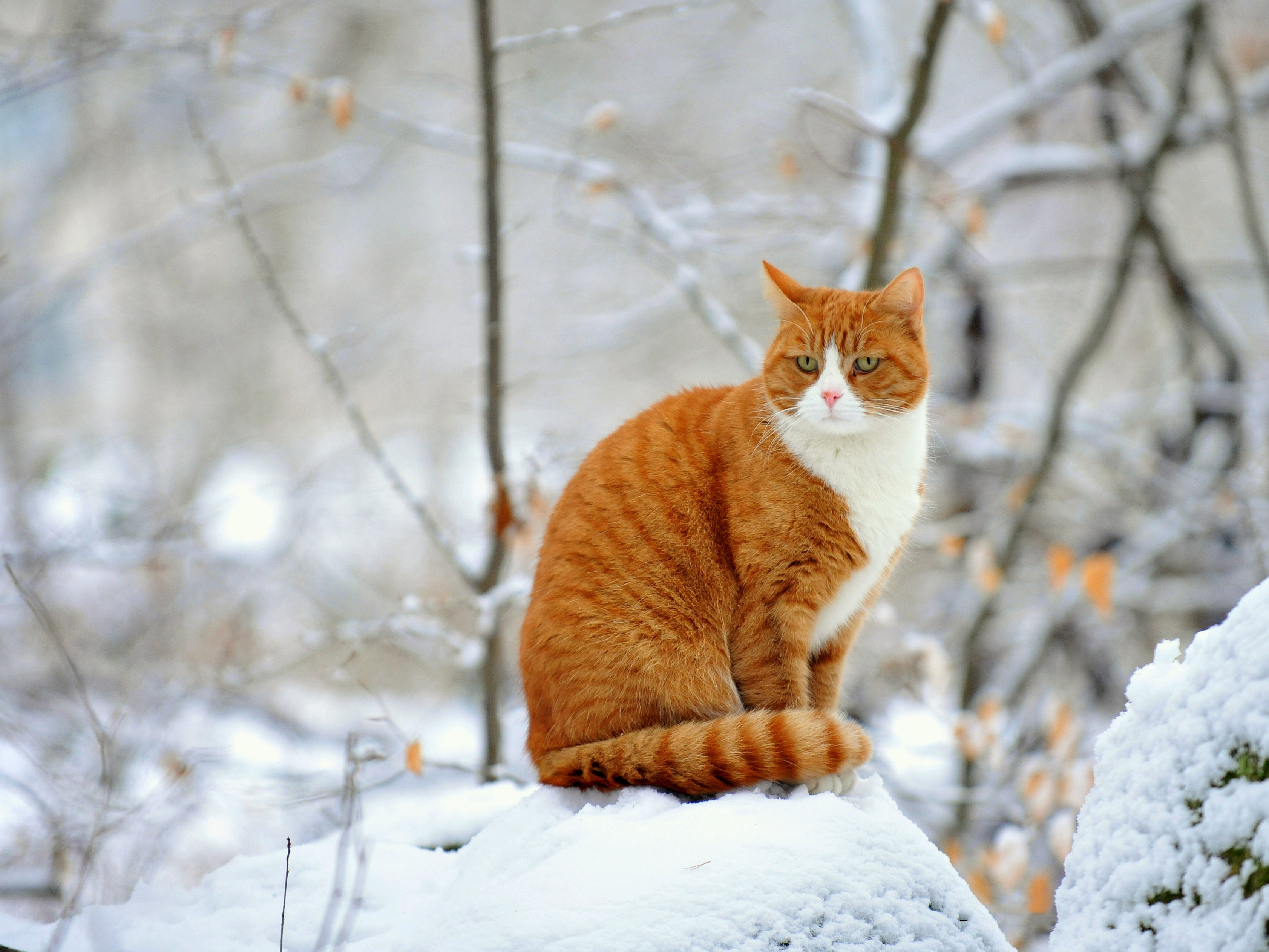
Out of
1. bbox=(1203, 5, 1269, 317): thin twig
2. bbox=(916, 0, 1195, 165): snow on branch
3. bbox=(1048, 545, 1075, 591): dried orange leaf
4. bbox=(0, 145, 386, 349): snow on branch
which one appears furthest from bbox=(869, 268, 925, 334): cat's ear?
bbox=(1203, 5, 1269, 317): thin twig

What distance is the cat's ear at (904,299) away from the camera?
7.48 ft

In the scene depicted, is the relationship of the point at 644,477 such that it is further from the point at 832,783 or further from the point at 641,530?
the point at 832,783

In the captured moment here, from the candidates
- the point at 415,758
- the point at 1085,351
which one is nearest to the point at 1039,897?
the point at 415,758

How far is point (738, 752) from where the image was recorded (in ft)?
6.17

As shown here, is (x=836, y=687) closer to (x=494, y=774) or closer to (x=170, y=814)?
(x=494, y=774)

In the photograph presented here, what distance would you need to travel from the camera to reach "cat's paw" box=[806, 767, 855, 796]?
1937mm

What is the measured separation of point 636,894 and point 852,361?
129 cm

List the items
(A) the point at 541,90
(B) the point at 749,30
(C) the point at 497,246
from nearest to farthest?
(C) the point at 497,246, (B) the point at 749,30, (A) the point at 541,90

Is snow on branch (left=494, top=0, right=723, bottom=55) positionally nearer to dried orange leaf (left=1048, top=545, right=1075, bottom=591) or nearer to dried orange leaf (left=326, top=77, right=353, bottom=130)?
dried orange leaf (left=326, top=77, right=353, bottom=130)

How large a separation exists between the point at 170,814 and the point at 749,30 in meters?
5.77

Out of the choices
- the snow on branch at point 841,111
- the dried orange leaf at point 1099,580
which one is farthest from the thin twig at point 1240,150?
the dried orange leaf at point 1099,580

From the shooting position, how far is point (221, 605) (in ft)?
17.6

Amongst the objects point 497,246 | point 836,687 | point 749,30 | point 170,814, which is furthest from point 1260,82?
point 170,814

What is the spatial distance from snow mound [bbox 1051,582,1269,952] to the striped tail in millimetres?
448
